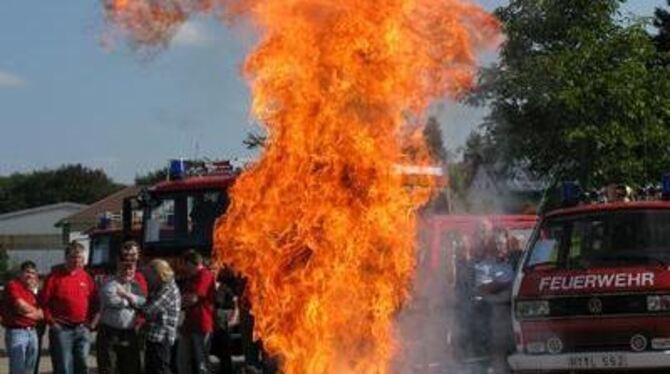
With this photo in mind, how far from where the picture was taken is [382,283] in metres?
9.18

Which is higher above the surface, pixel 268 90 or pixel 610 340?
pixel 268 90

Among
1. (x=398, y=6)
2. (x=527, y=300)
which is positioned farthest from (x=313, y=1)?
(x=527, y=300)

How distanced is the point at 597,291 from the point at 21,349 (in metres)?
6.44

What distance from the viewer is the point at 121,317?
11.6m

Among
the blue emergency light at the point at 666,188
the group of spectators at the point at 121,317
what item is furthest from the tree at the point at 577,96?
the group of spectators at the point at 121,317

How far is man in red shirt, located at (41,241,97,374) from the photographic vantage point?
468 inches

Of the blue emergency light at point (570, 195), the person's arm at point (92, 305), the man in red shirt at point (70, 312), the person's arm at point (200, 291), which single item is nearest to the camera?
the blue emergency light at point (570, 195)

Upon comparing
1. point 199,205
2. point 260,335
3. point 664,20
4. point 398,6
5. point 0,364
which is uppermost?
point 664,20

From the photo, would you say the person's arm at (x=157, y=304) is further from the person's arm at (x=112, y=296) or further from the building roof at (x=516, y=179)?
the building roof at (x=516, y=179)

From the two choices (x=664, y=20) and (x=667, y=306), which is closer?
(x=667, y=306)

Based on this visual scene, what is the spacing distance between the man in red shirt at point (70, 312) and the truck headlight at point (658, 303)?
6.05m

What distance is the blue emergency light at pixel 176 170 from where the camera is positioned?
14.7 meters

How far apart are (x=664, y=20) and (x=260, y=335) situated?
144 ft

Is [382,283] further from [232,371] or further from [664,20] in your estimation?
[664,20]
